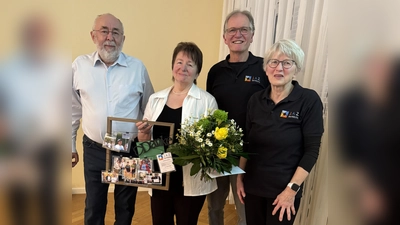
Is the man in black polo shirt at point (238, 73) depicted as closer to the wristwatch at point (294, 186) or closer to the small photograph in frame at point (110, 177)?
the wristwatch at point (294, 186)

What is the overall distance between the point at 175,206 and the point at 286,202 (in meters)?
0.71

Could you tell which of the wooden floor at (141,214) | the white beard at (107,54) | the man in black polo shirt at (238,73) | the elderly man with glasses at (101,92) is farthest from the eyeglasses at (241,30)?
the wooden floor at (141,214)

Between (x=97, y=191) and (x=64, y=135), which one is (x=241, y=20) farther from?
(x=64, y=135)

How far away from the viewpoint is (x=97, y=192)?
6.57 ft

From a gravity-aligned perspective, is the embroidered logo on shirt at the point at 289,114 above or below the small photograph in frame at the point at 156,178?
above

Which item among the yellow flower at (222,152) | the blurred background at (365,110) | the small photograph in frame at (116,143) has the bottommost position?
the small photograph in frame at (116,143)

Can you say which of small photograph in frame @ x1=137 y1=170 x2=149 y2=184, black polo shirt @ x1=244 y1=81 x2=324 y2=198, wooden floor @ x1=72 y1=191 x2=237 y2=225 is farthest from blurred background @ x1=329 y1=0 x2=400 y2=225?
wooden floor @ x1=72 y1=191 x2=237 y2=225

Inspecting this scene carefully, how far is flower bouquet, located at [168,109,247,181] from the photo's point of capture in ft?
4.94

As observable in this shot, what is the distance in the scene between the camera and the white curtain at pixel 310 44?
5.66ft

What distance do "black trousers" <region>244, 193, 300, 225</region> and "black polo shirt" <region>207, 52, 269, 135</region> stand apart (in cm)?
51

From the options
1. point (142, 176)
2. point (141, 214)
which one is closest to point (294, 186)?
point (142, 176)

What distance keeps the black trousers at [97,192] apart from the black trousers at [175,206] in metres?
0.33

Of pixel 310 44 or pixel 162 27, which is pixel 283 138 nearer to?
pixel 310 44

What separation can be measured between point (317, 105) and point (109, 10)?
2774mm
